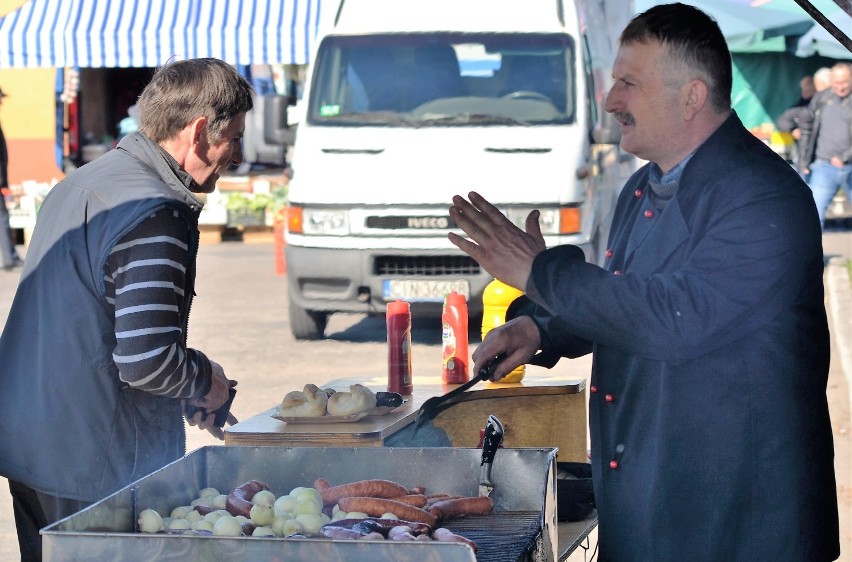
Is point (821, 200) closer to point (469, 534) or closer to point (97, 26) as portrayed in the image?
point (97, 26)

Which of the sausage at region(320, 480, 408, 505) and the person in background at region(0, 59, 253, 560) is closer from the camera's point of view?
the sausage at region(320, 480, 408, 505)

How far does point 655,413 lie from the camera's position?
2.98 m

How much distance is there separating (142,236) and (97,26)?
15352 mm

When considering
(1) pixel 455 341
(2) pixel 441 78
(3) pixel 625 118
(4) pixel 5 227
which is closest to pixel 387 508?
(3) pixel 625 118

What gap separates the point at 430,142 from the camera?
395 inches

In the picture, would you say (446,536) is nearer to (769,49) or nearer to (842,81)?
(842,81)

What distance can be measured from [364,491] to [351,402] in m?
1.05

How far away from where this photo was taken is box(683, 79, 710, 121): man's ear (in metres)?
2.99

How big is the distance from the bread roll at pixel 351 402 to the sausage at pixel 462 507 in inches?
40.4

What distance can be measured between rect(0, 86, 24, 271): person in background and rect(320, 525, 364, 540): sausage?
13.2 m

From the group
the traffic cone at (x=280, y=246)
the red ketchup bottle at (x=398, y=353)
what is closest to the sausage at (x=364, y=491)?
the red ketchup bottle at (x=398, y=353)

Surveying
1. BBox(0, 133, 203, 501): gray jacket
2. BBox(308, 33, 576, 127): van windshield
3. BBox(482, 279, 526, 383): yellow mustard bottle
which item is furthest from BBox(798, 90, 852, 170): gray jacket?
BBox(0, 133, 203, 501): gray jacket

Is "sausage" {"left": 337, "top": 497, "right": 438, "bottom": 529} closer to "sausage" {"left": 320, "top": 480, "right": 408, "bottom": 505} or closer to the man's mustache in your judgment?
"sausage" {"left": 320, "top": 480, "right": 408, "bottom": 505}

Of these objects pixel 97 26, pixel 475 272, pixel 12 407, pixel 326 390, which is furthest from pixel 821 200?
pixel 12 407
